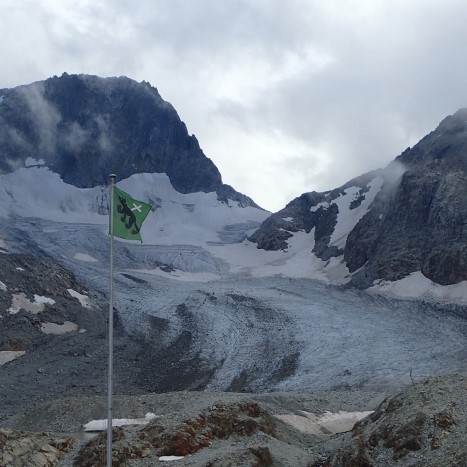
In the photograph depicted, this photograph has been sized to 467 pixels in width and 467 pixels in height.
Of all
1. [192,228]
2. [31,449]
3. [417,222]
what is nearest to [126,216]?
[31,449]

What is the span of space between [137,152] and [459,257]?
3036 inches

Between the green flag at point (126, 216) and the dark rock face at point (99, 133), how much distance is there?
11169 cm

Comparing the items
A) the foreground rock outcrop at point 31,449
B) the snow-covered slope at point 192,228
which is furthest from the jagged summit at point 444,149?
the foreground rock outcrop at point 31,449

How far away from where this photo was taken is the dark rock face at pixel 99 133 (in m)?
131

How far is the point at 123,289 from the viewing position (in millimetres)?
74375

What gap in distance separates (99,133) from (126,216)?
11989 cm

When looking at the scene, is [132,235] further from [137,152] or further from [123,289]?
[137,152]

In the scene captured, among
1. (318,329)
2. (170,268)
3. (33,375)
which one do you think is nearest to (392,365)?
(318,329)

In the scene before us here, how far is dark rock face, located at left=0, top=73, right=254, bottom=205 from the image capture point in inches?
5153

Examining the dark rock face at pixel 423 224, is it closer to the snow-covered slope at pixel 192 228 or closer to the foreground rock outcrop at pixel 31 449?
the snow-covered slope at pixel 192 228

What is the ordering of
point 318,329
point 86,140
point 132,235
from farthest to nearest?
point 86,140
point 318,329
point 132,235

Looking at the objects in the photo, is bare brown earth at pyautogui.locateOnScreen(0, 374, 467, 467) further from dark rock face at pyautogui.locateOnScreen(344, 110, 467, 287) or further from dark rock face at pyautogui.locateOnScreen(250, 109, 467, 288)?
dark rock face at pyautogui.locateOnScreen(250, 109, 467, 288)

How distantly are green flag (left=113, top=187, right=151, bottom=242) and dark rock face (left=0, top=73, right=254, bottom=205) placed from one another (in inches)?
4397

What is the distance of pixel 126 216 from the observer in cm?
1912
